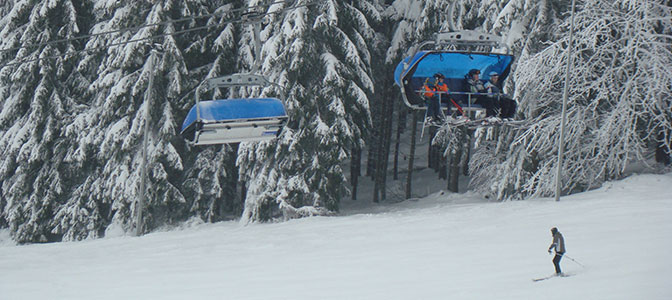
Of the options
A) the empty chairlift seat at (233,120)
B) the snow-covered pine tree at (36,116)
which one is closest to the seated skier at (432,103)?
the empty chairlift seat at (233,120)

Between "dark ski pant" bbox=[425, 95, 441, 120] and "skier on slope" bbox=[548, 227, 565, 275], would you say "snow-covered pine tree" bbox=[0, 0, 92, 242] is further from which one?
"skier on slope" bbox=[548, 227, 565, 275]

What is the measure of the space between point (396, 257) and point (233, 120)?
655cm

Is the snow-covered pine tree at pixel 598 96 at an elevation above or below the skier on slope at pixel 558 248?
above

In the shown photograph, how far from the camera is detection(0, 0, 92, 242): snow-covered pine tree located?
3045 centimetres

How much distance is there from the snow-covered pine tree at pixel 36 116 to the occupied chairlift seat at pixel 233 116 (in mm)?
17337

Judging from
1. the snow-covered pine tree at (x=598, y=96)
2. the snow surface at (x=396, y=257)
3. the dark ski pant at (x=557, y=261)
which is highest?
the snow-covered pine tree at (x=598, y=96)

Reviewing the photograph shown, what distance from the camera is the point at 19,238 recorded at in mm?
30203

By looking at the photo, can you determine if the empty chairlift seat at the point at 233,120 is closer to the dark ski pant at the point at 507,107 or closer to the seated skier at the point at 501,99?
the seated skier at the point at 501,99

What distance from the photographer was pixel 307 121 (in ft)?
87.2

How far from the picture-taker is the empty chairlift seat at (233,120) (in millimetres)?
14219

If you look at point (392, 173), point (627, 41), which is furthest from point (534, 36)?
point (392, 173)

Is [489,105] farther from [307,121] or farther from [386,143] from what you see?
[386,143]

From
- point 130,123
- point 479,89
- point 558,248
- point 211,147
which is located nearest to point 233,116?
point 479,89

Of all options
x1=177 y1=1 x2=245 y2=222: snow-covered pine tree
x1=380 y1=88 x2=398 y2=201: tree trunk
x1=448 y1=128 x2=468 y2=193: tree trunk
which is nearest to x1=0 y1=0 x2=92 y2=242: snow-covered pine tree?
x1=177 y1=1 x2=245 y2=222: snow-covered pine tree
